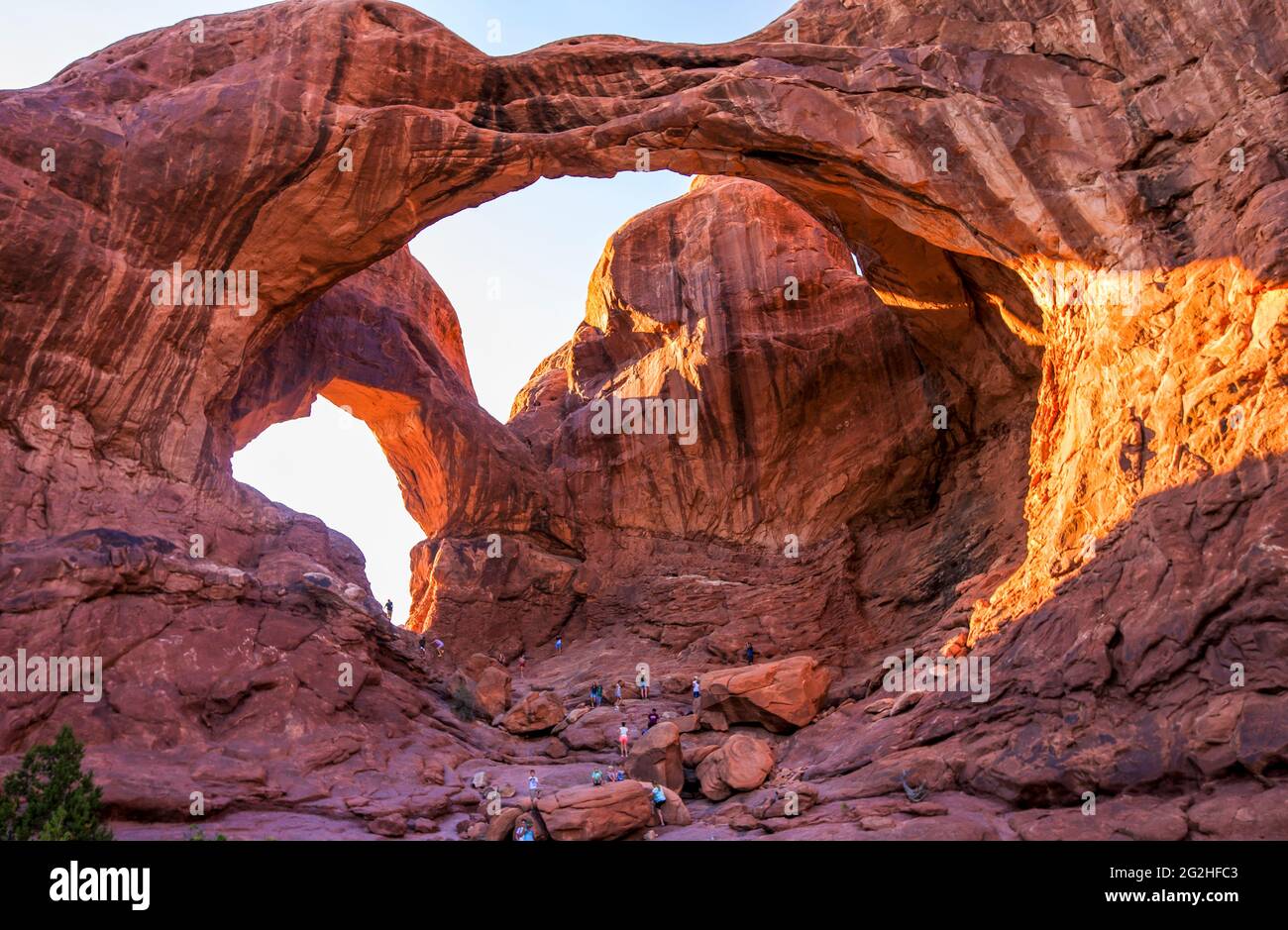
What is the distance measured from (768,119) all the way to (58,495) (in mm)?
18727

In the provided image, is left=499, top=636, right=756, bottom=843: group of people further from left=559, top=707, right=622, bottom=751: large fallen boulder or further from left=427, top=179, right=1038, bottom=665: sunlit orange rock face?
left=427, top=179, right=1038, bottom=665: sunlit orange rock face

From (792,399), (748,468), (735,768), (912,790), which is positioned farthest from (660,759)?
(792,399)

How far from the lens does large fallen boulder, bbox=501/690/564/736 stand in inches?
957

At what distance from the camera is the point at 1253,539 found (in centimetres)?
1439

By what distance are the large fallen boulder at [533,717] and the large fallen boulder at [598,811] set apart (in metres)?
8.24

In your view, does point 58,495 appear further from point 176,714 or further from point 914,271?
point 914,271

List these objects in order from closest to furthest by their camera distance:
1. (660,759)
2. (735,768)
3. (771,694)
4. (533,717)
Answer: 1. (735,768)
2. (660,759)
3. (771,694)
4. (533,717)

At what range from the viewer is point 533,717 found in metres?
24.4

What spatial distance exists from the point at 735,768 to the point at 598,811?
4133 mm

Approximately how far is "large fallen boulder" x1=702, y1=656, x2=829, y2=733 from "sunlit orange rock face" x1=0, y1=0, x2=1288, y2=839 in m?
0.48

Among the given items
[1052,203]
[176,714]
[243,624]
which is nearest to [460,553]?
[243,624]

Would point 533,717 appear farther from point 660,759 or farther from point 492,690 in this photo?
point 660,759

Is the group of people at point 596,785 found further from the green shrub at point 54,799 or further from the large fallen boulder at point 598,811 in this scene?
the green shrub at point 54,799

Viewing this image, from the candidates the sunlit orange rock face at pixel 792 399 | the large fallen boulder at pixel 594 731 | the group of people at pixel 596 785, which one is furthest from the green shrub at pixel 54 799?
the large fallen boulder at pixel 594 731
